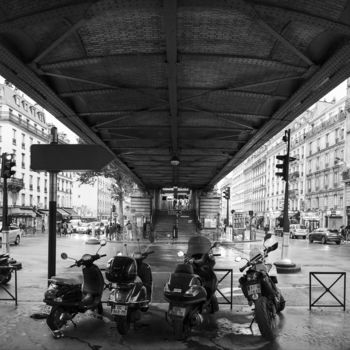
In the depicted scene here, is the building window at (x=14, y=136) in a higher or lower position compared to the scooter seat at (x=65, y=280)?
higher

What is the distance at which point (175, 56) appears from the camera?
672 centimetres

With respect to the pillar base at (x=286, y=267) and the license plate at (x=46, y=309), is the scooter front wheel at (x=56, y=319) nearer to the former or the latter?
the license plate at (x=46, y=309)

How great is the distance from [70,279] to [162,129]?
7.90m

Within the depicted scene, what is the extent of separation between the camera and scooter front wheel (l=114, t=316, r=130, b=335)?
6.54 meters

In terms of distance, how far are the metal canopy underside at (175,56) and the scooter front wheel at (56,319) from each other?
12.6 feet

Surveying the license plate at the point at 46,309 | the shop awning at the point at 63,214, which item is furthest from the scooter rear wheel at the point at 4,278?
the shop awning at the point at 63,214

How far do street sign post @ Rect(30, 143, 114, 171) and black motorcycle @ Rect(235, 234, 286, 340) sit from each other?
10.1ft

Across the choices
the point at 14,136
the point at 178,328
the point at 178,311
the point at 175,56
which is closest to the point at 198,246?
the point at 178,311

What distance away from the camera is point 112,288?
689 cm

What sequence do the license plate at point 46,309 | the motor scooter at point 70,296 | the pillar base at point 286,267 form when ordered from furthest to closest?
the pillar base at point 286,267, the license plate at point 46,309, the motor scooter at point 70,296

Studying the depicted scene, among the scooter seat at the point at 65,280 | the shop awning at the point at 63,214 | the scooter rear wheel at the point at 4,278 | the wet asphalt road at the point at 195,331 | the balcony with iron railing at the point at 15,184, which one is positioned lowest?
the shop awning at the point at 63,214

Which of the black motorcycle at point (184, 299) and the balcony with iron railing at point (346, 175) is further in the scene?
the balcony with iron railing at point (346, 175)

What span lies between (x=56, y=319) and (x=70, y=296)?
0.39 meters

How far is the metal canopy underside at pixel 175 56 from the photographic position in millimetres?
5281
